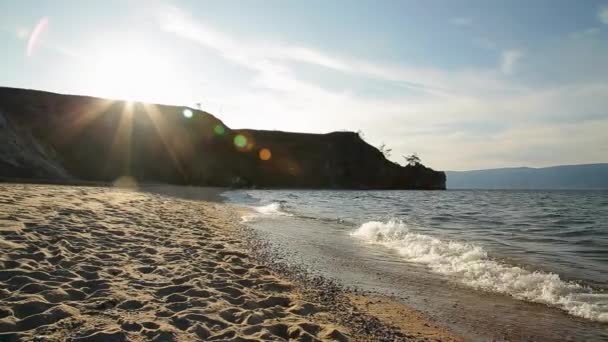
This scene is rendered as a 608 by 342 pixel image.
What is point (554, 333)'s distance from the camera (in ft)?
17.6

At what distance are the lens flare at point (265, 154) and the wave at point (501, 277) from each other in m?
85.3

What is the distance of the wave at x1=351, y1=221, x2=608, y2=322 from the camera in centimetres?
655

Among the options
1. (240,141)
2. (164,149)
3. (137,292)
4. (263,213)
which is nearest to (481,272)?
(137,292)

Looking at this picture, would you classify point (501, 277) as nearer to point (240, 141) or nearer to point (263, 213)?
point (263, 213)

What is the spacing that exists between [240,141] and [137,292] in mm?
88760

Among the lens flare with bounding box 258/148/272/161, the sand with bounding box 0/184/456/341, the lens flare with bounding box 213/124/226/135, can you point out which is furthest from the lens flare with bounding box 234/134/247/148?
the sand with bounding box 0/184/456/341

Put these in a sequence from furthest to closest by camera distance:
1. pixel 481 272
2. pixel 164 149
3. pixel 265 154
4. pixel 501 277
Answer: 1. pixel 265 154
2. pixel 164 149
3. pixel 481 272
4. pixel 501 277

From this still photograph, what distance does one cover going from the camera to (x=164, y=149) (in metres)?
69.6

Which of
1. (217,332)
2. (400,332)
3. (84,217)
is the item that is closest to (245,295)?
(217,332)

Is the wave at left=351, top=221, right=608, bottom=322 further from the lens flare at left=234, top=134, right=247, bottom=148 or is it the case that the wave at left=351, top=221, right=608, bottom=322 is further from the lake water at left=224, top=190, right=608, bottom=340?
the lens flare at left=234, top=134, right=247, bottom=148

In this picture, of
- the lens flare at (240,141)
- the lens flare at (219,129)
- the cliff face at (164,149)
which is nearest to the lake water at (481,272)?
the cliff face at (164,149)

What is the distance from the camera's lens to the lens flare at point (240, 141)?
3563 inches

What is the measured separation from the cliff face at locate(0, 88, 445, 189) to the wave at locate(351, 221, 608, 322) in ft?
92.9

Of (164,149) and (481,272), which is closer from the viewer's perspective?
(481,272)
